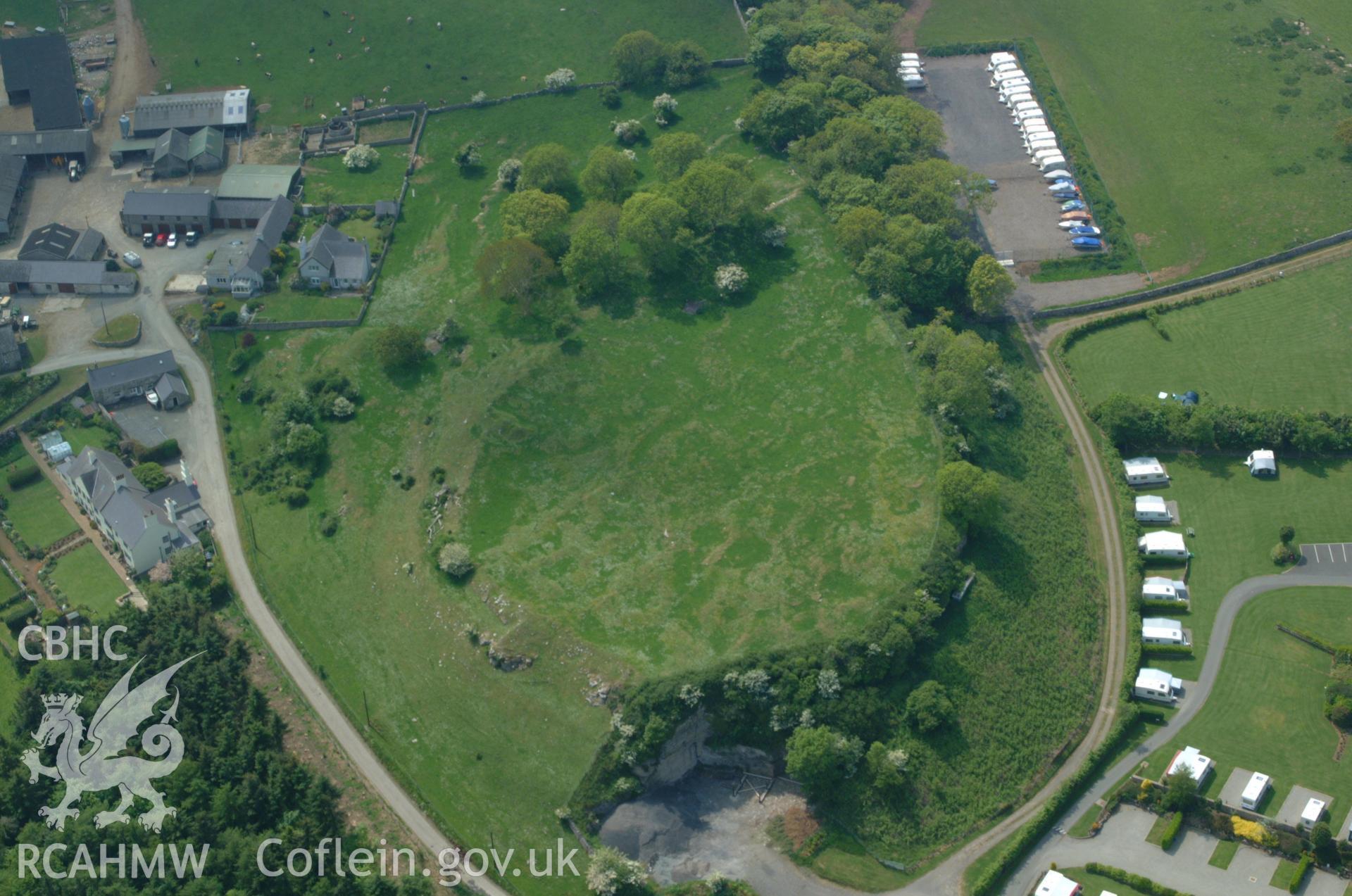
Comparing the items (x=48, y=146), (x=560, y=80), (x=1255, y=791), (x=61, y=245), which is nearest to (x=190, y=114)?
(x=48, y=146)

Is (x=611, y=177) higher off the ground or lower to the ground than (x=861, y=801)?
higher

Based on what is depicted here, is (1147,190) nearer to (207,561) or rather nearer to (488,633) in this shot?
(488,633)

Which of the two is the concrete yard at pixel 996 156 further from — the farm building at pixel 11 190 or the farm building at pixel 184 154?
the farm building at pixel 11 190

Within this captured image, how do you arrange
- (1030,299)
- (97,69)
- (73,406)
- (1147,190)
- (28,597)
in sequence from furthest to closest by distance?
(97,69) → (1147,190) → (1030,299) → (73,406) → (28,597)

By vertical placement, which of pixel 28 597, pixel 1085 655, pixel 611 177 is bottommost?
pixel 28 597

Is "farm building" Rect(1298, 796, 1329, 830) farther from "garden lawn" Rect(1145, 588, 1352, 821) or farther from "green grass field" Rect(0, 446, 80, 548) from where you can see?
"green grass field" Rect(0, 446, 80, 548)

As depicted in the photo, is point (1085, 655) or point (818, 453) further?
point (818, 453)

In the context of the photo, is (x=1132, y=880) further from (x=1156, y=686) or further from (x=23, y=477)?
(x=23, y=477)

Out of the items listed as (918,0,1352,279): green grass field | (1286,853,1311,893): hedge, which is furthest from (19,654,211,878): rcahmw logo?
(918,0,1352,279): green grass field

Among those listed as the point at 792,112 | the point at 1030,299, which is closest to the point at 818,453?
the point at 1030,299
